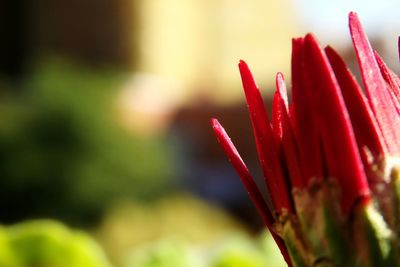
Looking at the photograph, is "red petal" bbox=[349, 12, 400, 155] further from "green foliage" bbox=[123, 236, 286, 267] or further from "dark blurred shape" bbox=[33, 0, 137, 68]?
"dark blurred shape" bbox=[33, 0, 137, 68]

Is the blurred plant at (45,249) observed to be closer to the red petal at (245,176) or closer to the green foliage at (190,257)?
the green foliage at (190,257)

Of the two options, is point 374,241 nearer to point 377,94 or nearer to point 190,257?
point 377,94

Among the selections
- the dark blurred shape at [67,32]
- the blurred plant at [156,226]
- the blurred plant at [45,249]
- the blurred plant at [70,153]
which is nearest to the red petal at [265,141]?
the blurred plant at [45,249]

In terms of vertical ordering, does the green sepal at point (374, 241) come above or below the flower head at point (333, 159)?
below

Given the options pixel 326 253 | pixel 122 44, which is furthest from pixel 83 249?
pixel 122 44

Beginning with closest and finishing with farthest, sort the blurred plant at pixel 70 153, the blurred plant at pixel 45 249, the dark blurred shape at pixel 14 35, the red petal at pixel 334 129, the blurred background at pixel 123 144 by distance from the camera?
the red petal at pixel 334 129
the blurred plant at pixel 45 249
the blurred background at pixel 123 144
the blurred plant at pixel 70 153
the dark blurred shape at pixel 14 35

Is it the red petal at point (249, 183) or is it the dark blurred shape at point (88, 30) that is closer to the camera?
the red petal at point (249, 183)

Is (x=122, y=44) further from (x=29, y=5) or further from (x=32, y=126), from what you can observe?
(x=32, y=126)
